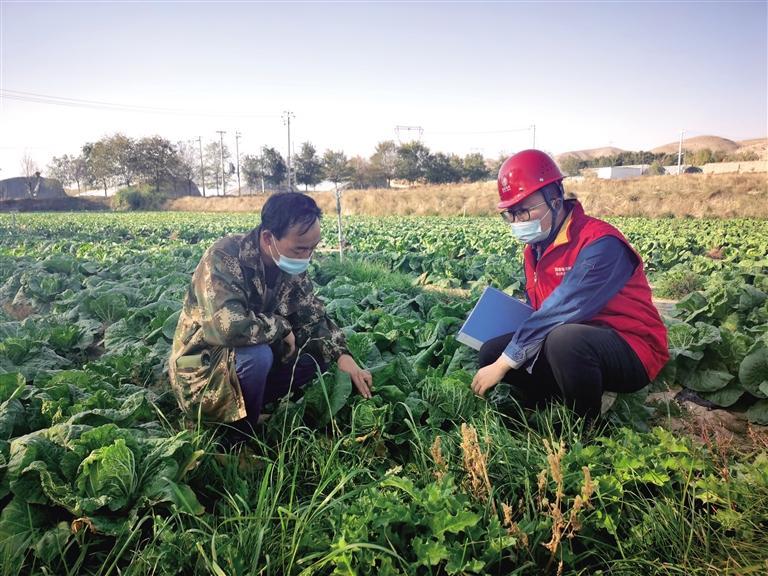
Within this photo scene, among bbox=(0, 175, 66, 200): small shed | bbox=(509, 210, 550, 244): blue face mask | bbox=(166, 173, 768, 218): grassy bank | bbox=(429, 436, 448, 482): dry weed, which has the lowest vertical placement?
bbox=(429, 436, 448, 482): dry weed

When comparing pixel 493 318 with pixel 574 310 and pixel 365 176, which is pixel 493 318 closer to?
pixel 574 310

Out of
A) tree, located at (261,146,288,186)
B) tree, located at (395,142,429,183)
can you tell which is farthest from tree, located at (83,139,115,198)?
tree, located at (395,142,429,183)

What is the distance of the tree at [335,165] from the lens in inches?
2232

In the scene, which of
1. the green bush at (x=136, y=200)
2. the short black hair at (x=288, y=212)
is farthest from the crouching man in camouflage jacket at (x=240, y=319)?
the green bush at (x=136, y=200)

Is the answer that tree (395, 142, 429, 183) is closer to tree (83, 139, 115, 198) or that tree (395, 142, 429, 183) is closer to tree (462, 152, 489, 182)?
tree (462, 152, 489, 182)

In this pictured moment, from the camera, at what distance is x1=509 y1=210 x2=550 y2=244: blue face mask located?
2.69 metres

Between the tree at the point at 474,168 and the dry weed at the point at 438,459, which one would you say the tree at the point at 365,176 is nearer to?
the tree at the point at 474,168

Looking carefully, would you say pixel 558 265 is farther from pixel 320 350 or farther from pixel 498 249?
pixel 498 249

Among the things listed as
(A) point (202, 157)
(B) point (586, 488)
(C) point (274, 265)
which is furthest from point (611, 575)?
(A) point (202, 157)

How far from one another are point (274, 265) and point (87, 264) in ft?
24.2

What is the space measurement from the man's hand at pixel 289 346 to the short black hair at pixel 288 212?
59 centimetres

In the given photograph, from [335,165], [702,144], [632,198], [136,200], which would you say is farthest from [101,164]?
[702,144]

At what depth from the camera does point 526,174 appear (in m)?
2.62

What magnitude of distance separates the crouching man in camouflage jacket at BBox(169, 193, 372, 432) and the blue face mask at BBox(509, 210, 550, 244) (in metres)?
1.09
